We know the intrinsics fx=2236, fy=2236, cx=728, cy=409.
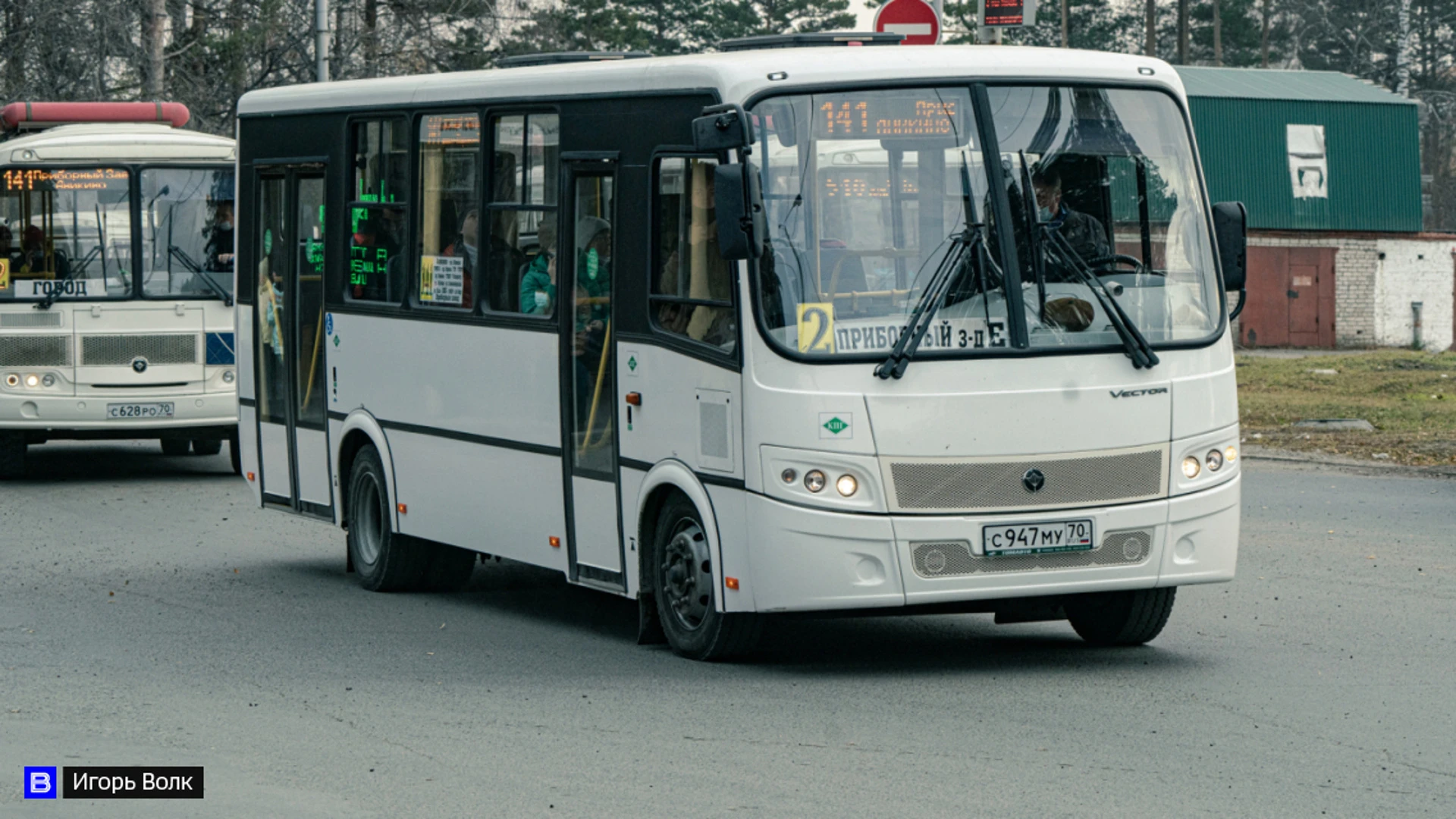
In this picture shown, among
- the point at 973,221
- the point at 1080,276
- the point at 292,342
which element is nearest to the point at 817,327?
the point at 973,221

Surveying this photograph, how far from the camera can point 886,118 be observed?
935cm

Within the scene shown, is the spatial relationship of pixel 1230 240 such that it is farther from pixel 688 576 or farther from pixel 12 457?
pixel 12 457

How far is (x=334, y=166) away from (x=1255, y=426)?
585 inches

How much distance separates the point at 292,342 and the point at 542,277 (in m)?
3.44

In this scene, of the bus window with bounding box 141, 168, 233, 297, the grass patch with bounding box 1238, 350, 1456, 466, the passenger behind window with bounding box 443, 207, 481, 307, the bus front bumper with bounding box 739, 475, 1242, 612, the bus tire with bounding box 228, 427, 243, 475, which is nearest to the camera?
the bus front bumper with bounding box 739, 475, 1242, 612

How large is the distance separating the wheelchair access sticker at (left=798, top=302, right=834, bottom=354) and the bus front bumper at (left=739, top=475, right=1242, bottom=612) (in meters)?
0.65

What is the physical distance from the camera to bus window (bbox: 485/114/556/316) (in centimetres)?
1101

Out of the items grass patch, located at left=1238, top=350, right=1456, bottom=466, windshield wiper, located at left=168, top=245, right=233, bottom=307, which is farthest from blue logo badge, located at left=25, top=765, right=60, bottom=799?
grass patch, located at left=1238, top=350, right=1456, bottom=466

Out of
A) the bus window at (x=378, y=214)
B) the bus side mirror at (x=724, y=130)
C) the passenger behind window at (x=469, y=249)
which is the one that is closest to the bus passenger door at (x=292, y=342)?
the bus window at (x=378, y=214)

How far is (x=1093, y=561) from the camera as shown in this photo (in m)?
9.34

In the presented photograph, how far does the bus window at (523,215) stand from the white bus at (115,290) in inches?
368

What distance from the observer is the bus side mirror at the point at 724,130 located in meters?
9.15

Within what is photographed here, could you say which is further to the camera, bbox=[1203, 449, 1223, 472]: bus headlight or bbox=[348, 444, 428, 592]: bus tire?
bbox=[348, 444, 428, 592]: bus tire

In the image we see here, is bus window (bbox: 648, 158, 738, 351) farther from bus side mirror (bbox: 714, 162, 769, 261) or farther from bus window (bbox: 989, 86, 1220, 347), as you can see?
bus window (bbox: 989, 86, 1220, 347)
